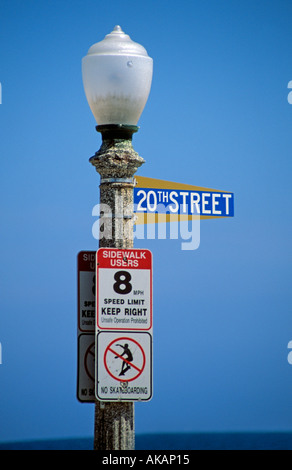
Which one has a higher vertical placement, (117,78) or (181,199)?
(117,78)

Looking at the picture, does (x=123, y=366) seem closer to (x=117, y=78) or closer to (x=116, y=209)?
(x=116, y=209)

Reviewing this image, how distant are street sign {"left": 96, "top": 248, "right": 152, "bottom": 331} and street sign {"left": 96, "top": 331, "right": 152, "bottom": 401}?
0.22 ft

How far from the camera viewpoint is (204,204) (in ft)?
22.0

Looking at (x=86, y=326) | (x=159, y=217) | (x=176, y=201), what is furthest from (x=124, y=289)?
(x=176, y=201)

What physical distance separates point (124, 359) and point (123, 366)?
0.15 ft

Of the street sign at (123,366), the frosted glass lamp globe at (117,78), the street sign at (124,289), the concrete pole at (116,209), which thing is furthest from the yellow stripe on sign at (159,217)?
the street sign at (123,366)

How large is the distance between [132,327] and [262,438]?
63.5ft

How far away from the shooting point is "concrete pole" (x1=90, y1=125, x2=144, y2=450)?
19.1 ft

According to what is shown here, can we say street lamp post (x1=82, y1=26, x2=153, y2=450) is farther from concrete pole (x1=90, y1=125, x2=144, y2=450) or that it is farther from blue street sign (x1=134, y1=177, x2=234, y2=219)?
blue street sign (x1=134, y1=177, x2=234, y2=219)

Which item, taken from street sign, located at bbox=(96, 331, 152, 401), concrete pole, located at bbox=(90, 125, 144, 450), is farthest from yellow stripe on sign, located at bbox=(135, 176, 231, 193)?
street sign, located at bbox=(96, 331, 152, 401)

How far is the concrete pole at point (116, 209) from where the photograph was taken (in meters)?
5.82

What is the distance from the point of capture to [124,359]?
5840 mm
